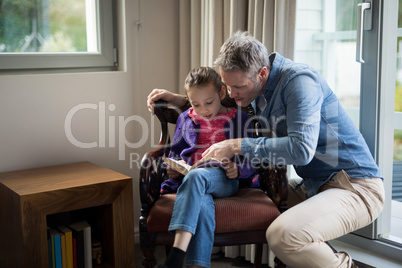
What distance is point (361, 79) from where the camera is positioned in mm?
2258

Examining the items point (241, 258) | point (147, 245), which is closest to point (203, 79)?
point (147, 245)

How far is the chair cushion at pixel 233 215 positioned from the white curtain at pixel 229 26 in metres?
0.72

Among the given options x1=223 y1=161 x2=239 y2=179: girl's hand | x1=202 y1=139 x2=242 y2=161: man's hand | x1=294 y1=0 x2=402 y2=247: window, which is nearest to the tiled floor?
x1=294 y1=0 x2=402 y2=247: window

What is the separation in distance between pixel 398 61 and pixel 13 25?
198 centimetres

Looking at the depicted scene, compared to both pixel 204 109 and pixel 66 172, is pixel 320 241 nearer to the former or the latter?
pixel 204 109

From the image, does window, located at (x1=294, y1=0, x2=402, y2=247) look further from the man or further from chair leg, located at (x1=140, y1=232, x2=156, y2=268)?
chair leg, located at (x1=140, y1=232, x2=156, y2=268)

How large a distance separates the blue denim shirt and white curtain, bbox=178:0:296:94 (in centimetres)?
41

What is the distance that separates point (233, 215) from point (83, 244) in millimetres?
912

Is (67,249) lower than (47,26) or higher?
lower

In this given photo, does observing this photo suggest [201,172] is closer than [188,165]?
Yes

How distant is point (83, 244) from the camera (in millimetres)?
2424

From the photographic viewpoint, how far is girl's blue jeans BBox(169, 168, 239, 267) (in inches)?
70.1

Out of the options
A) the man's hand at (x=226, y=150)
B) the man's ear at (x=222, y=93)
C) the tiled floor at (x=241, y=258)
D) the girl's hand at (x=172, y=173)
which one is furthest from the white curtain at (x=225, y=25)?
the tiled floor at (x=241, y=258)

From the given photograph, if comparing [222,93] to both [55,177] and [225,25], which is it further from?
[55,177]
